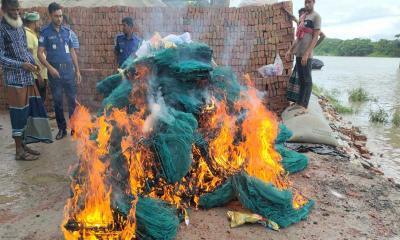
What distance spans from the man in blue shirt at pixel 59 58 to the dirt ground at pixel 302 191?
1.16 metres

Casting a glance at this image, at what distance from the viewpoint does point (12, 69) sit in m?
4.88

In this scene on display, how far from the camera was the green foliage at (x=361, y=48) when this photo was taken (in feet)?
210

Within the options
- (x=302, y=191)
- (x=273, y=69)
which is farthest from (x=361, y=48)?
(x=302, y=191)

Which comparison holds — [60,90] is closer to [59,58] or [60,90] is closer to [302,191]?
[59,58]

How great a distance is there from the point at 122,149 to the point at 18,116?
9.08 feet

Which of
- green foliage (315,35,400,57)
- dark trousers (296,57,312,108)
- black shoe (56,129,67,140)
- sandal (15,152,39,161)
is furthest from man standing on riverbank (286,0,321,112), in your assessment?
green foliage (315,35,400,57)

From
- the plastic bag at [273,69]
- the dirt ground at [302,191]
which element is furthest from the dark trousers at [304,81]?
the dirt ground at [302,191]

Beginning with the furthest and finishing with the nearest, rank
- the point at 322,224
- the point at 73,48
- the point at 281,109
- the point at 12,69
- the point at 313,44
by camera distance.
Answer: the point at 281,109, the point at 313,44, the point at 73,48, the point at 12,69, the point at 322,224

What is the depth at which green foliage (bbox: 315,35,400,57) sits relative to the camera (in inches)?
2518

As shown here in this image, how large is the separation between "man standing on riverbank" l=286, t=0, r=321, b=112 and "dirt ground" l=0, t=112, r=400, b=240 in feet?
6.23

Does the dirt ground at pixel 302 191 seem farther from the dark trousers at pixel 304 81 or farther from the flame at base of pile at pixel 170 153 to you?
the dark trousers at pixel 304 81

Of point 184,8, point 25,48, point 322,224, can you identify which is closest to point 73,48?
point 25,48

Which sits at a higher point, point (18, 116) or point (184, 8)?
point (184, 8)

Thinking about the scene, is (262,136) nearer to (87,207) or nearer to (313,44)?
(87,207)
